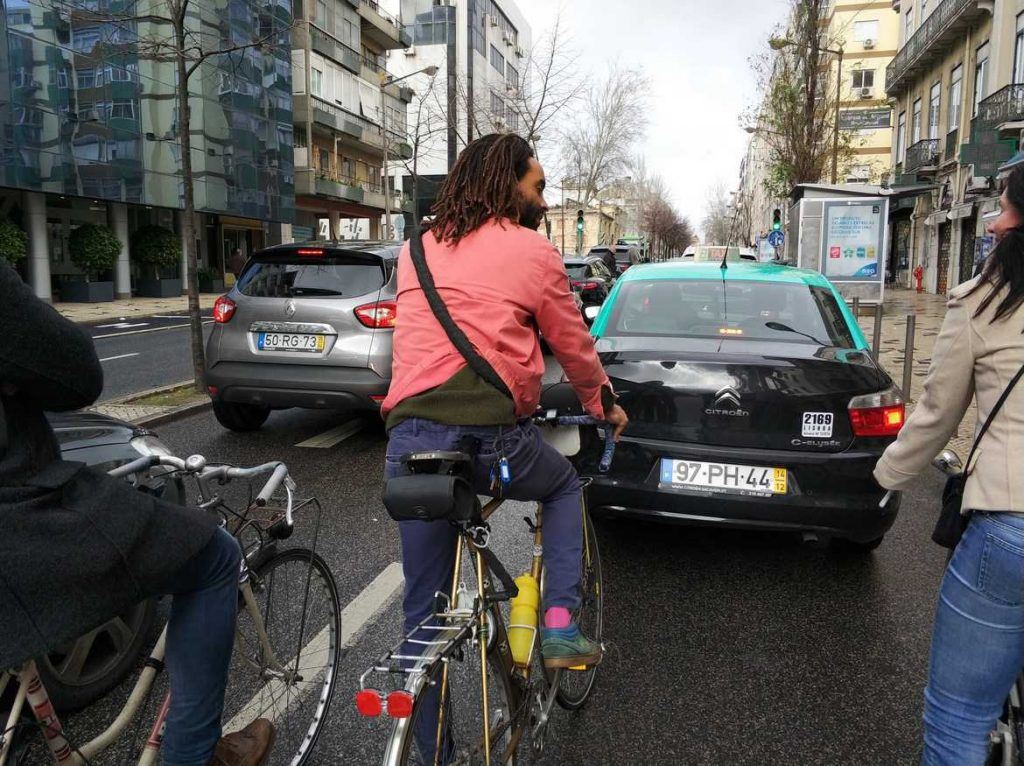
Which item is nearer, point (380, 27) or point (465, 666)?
point (465, 666)

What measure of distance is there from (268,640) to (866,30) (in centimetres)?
6358


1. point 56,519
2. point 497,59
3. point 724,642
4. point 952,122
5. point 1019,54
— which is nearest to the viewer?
point 56,519

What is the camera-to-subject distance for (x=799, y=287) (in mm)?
4973

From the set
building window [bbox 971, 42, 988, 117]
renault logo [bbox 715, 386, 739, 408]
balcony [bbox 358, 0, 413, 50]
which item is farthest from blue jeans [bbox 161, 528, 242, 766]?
balcony [bbox 358, 0, 413, 50]

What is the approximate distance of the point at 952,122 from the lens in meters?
33.4

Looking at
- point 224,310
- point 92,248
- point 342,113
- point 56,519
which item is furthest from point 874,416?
point 342,113

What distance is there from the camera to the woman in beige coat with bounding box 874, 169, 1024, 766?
5.91 ft

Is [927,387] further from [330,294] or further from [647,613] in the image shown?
[330,294]

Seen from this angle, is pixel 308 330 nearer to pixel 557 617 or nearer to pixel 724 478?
pixel 724 478

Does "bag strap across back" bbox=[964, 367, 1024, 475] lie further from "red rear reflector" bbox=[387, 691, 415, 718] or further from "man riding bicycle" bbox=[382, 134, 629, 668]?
"red rear reflector" bbox=[387, 691, 415, 718]

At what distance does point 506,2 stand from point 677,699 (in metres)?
77.3

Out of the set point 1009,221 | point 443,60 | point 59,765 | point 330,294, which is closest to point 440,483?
point 59,765

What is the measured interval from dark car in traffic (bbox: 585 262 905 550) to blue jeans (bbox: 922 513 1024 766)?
6.14ft

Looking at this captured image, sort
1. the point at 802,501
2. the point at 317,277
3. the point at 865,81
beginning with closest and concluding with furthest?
the point at 802,501
the point at 317,277
the point at 865,81
